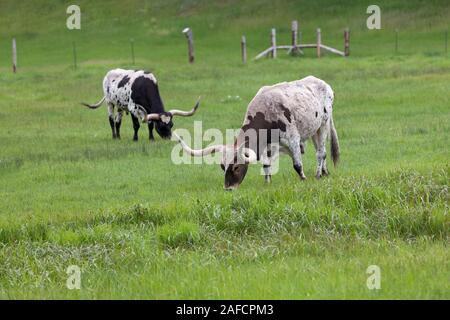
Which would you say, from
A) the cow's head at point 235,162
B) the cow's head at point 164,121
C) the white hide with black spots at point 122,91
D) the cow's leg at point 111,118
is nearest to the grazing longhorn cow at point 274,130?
the cow's head at point 235,162

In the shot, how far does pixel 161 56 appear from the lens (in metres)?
45.0

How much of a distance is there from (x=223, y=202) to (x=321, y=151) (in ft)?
11.5

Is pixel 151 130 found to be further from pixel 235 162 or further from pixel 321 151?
pixel 235 162

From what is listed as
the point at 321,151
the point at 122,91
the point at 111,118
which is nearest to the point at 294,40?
the point at 122,91

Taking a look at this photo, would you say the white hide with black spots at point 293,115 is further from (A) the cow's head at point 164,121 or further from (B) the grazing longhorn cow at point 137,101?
(B) the grazing longhorn cow at point 137,101

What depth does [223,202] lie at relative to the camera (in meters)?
12.0

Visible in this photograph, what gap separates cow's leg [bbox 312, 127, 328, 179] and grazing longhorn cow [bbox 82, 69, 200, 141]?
19.6ft

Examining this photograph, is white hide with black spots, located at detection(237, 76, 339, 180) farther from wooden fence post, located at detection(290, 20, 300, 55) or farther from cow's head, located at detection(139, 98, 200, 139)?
wooden fence post, located at detection(290, 20, 300, 55)

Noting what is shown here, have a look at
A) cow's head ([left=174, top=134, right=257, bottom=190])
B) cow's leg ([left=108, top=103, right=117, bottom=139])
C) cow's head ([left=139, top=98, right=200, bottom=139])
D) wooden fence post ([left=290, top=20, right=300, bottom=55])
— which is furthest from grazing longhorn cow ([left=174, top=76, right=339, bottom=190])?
wooden fence post ([left=290, top=20, right=300, bottom=55])

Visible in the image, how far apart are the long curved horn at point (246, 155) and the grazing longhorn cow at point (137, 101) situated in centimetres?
709

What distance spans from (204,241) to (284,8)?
44.8m

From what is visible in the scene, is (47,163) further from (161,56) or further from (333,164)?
(161,56)
